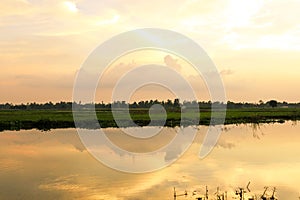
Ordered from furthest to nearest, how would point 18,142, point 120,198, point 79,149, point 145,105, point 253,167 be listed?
point 145,105
point 18,142
point 79,149
point 253,167
point 120,198

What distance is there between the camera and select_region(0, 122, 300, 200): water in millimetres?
10672

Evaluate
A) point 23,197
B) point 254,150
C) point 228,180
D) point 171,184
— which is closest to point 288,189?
point 228,180

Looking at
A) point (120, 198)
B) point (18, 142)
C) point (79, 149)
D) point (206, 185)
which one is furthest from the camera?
point (18, 142)

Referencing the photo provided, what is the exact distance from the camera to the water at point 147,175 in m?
10.7

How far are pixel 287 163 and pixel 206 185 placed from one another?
16.4 ft

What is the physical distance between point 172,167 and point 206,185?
11.1ft

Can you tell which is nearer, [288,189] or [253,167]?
[288,189]

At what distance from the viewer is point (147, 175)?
13.2m

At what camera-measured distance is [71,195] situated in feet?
34.2

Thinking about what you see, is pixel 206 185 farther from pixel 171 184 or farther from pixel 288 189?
pixel 288 189

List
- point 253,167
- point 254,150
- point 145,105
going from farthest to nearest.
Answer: point 145,105 < point 254,150 < point 253,167

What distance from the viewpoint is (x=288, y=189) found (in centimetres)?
1047

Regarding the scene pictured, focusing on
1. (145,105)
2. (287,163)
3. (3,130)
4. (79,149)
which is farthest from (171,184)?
(145,105)

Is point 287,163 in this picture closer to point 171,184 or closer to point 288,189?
point 288,189
